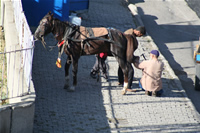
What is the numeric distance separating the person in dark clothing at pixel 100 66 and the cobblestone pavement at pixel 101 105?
173mm

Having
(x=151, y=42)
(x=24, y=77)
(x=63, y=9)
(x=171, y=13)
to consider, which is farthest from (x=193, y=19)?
(x=24, y=77)

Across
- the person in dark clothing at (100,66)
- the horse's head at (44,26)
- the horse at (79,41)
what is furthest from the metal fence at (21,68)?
the person in dark clothing at (100,66)

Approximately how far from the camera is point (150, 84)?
9.73m

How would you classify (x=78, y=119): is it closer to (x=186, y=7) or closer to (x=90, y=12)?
(x=90, y=12)

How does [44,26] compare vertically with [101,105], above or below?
above

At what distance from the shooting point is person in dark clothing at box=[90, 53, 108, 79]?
10.1 m

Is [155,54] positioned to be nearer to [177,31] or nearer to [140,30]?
[140,30]

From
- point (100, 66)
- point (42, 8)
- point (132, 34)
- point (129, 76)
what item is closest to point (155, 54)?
point (132, 34)

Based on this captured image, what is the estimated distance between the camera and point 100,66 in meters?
10.3

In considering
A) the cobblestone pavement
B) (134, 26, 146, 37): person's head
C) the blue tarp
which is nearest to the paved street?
the cobblestone pavement

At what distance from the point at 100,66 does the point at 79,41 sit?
1376 mm

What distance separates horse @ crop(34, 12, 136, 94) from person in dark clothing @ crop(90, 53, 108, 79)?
0.50 m

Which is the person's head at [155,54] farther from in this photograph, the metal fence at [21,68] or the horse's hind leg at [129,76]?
the metal fence at [21,68]

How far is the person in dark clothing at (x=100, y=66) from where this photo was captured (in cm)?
1015
